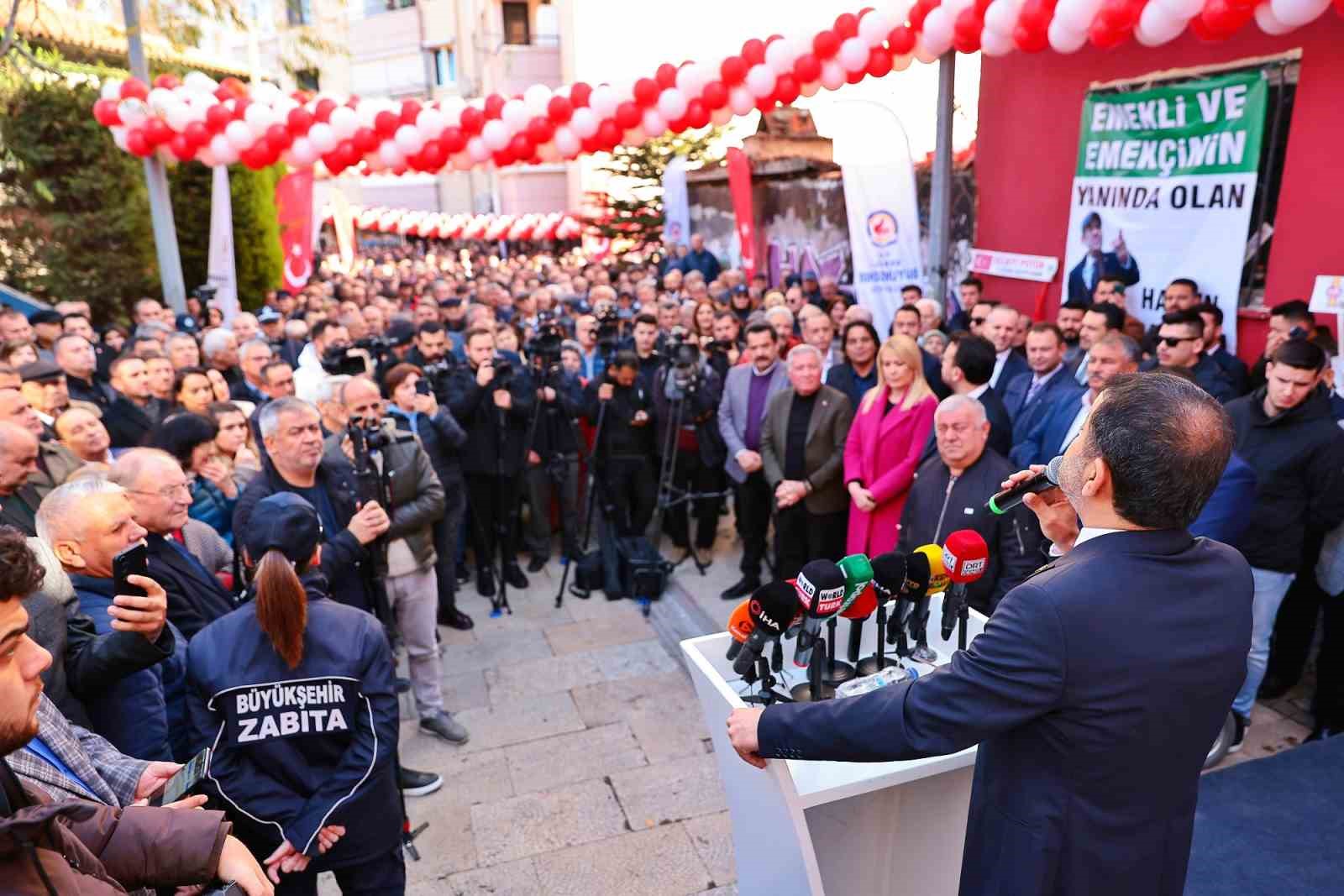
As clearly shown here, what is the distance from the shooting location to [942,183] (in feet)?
23.0

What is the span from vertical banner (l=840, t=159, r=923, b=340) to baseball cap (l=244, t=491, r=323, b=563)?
227 inches

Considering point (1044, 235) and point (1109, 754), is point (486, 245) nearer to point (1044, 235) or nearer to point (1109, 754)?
point (1044, 235)

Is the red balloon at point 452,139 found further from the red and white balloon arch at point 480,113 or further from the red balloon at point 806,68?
the red balloon at point 806,68

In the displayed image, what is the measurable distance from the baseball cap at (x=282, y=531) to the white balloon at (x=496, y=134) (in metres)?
6.40

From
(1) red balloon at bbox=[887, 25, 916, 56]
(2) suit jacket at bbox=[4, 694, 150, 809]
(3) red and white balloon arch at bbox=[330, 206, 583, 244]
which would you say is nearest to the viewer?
(2) suit jacket at bbox=[4, 694, 150, 809]

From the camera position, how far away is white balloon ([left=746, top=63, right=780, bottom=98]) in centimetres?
690

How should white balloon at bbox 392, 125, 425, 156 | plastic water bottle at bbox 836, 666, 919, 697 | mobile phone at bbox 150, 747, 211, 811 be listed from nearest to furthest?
mobile phone at bbox 150, 747, 211, 811
plastic water bottle at bbox 836, 666, 919, 697
white balloon at bbox 392, 125, 425, 156

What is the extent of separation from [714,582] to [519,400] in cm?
181

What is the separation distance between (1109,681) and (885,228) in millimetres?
6449

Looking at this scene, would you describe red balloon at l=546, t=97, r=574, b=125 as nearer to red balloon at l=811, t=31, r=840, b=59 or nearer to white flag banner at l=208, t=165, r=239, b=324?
red balloon at l=811, t=31, r=840, b=59

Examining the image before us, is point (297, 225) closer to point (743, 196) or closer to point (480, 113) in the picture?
point (480, 113)

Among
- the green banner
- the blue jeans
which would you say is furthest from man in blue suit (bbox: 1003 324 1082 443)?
the green banner

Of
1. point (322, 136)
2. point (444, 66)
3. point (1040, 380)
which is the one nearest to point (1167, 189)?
point (1040, 380)

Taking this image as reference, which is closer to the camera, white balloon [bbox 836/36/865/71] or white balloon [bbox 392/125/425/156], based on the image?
white balloon [bbox 836/36/865/71]
